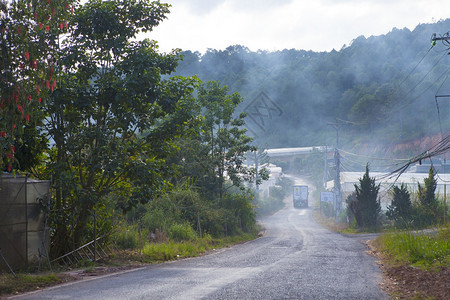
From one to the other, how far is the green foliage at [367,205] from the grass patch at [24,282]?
106 feet

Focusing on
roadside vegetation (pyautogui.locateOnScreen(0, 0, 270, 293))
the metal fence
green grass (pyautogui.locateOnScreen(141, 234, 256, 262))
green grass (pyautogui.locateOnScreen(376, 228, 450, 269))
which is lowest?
green grass (pyautogui.locateOnScreen(141, 234, 256, 262))

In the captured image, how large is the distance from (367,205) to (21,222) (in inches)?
1289

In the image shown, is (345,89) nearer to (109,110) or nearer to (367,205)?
(367,205)

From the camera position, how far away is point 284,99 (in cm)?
9225

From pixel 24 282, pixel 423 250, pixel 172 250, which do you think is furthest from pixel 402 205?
pixel 24 282

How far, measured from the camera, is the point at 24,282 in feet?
33.3

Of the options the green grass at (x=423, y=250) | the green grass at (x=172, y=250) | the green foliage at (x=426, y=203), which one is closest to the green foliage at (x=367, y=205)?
the green foliage at (x=426, y=203)

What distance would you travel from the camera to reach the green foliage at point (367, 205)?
40000mm

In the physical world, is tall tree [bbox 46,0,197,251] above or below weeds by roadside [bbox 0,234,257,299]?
above

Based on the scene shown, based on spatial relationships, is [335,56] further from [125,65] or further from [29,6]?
[29,6]

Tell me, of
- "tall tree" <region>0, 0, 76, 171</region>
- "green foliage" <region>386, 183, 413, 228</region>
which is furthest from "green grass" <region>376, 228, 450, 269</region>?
"green foliage" <region>386, 183, 413, 228</region>

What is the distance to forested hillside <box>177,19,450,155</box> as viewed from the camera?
258 feet

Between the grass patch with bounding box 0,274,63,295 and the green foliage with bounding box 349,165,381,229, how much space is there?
3239cm

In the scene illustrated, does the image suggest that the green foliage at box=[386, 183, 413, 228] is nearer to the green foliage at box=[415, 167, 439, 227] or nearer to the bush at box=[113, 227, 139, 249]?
the green foliage at box=[415, 167, 439, 227]
